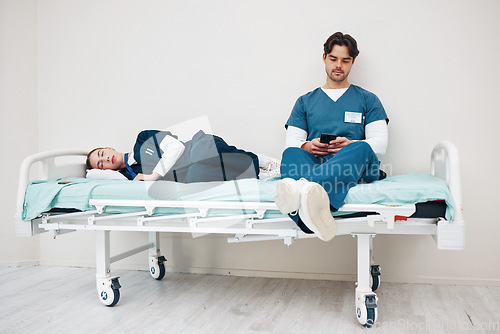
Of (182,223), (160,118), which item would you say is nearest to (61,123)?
(160,118)

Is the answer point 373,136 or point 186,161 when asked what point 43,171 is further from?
point 373,136

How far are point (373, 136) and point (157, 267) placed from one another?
1595 millimetres

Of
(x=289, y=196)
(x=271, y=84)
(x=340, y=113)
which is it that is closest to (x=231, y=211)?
(x=289, y=196)

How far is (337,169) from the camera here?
1775mm

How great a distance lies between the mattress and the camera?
1729mm

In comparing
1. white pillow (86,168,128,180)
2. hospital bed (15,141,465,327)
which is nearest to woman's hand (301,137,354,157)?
hospital bed (15,141,465,327)

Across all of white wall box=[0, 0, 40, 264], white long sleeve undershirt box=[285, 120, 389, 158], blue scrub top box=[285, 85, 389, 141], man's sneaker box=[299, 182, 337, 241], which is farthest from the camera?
white wall box=[0, 0, 40, 264]

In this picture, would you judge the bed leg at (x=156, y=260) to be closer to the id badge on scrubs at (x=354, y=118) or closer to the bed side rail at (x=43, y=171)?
the bed side rail at (x=43, y=171)

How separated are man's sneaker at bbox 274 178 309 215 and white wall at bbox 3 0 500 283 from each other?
1.11 metres

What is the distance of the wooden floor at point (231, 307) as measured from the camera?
1897 millimetres

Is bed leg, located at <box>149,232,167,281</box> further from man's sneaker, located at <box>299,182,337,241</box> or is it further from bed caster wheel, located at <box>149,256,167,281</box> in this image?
man's sneaker, located at <box>299,182,337,241</box>

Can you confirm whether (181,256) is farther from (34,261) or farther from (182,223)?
(34,261)

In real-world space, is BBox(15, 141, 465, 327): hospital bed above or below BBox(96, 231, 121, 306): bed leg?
above

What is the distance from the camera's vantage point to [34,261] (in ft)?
10.4
